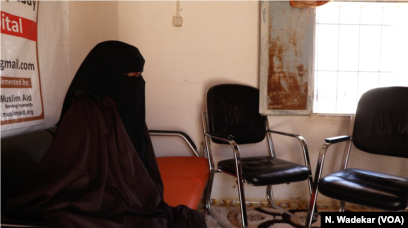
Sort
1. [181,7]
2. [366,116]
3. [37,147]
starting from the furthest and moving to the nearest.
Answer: [181,7]
[366,116]
[37,147]

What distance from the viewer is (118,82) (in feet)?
Answer: 5.16

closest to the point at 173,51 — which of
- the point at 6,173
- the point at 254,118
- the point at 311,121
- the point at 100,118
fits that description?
the point at 254,118

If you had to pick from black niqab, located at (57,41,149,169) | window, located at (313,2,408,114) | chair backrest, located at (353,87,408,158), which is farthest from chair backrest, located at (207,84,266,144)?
black niqab, located at (57,41,149,169)

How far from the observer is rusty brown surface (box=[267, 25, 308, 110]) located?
2.69 metres

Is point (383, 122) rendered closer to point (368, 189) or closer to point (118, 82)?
point (368, 189)

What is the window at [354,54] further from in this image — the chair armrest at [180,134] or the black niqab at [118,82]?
the black niqab at [118,82]

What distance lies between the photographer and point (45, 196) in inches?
45.6

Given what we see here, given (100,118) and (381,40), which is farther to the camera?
(381,40)

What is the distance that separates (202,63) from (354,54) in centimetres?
139

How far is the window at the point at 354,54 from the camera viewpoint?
282 centimetres

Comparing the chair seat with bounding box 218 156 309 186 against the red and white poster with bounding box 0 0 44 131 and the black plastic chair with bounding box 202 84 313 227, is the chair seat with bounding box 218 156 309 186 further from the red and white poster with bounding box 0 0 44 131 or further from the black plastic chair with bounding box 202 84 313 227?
the red and white poster with bounding box 0 0 44 131

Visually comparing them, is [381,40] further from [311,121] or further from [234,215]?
[234,215]

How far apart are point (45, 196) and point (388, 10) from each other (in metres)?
3.05

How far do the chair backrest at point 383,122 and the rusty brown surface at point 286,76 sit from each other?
0.50 metres
